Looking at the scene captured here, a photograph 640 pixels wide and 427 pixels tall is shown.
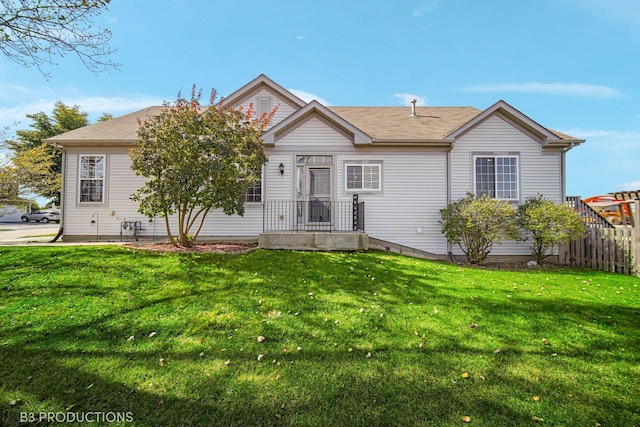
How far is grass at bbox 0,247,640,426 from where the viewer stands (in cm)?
255

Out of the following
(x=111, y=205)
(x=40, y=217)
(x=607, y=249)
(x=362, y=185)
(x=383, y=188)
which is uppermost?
(x=362, y=185)

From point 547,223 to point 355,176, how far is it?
610 centimetres

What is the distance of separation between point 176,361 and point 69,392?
2.98 feet

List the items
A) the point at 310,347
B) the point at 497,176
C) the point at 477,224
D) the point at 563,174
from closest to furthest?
the point at 310,347, the point at 477,224, the point at 563,174, the point at 497,176

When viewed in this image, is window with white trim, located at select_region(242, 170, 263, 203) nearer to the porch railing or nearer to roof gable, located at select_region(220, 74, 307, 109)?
the porch railing

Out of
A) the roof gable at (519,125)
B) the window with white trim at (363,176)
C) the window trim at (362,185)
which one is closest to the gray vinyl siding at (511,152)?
Answer: the roof gable at (519,125)

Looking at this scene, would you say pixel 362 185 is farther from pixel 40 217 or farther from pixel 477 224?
pixel 40 217

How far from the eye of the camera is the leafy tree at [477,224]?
8906 mm

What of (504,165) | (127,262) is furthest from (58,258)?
(504,165)

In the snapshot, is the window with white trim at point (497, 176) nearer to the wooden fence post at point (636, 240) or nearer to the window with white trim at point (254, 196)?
the wooden fence post at point (636, 240)

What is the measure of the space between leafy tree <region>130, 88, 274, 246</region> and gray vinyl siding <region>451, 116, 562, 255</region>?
23.9 feet

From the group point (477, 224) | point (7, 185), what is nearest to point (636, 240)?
point (477, 224)

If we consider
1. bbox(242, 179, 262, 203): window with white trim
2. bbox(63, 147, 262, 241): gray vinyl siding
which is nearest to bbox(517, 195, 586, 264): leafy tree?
bbox(242, 179, 262, 203): window with white trim

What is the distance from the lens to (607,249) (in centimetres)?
837
